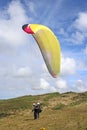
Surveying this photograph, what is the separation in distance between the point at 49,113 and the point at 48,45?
94.0ft

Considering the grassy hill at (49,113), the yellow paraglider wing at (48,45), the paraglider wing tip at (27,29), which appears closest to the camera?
the paraglider wing tip at (27,29)

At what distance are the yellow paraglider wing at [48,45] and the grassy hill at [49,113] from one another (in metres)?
13.6

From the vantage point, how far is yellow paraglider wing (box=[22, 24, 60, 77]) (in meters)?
26.4

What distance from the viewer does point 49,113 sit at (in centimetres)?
5409

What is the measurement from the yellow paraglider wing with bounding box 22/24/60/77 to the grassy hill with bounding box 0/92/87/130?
44.6 feet

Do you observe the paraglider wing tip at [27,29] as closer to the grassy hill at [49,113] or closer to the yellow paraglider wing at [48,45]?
the yellow paraglider wing at [48,45]

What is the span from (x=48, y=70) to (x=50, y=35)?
272 centimetres

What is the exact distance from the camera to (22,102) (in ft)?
242

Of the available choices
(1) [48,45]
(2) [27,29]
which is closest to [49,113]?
(1) [48,45]

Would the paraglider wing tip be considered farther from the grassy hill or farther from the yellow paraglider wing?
the grassy hill

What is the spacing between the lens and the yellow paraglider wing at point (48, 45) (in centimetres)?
2641

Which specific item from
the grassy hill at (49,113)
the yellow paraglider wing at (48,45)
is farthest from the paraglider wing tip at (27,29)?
the grassy hill at (49,113)

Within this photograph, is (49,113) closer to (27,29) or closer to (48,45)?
(48,45)

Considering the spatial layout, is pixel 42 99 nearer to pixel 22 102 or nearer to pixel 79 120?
pixel 22 102
